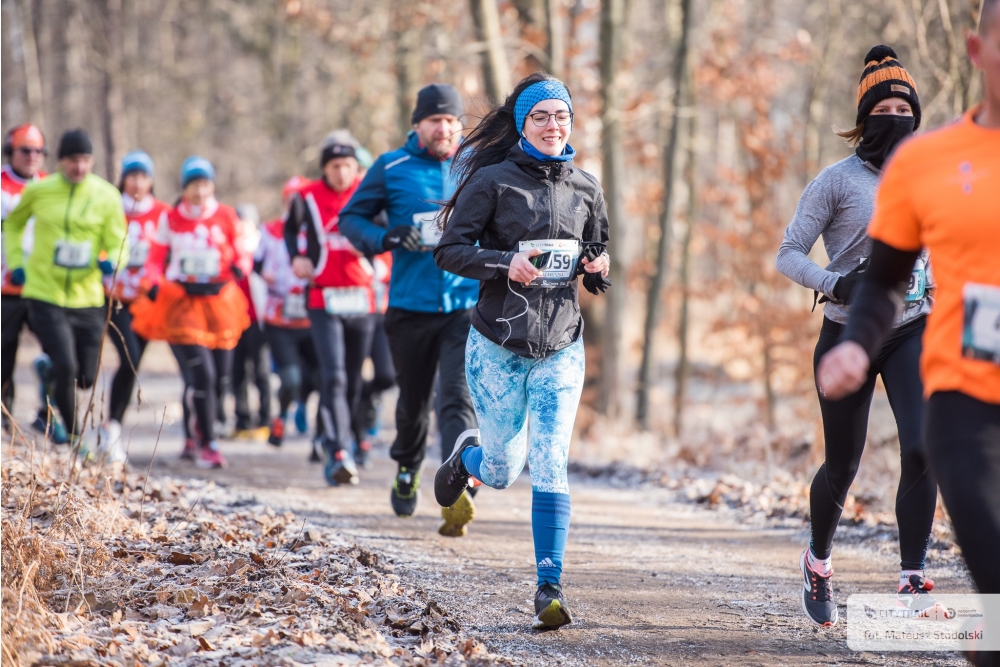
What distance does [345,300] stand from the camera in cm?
838

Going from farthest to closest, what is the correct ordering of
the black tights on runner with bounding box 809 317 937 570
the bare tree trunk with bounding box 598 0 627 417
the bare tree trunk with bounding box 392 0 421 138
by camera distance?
the bare tree trunk with bounding box 392 0 421 138
the bare tree trunk with bounding box 598 0 627 417
the black tights on runner with bounding box 809 317 937 570

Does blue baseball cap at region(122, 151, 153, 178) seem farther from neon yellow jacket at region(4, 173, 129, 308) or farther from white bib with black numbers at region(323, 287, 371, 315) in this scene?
white bib with black numbers at region(323, 287, 371, 315)

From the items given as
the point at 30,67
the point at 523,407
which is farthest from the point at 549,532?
the point at 30,67

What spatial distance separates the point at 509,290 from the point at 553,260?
238mm

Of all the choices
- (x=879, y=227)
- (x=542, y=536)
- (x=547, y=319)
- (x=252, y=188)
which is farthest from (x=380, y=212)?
(x=252, y=188)

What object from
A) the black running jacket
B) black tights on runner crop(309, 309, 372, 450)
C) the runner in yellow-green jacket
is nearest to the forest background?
black tights on runner crop(309, 309, 372, 450)

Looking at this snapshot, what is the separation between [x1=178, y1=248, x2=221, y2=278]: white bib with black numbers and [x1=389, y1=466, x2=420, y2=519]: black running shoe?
11.2ft

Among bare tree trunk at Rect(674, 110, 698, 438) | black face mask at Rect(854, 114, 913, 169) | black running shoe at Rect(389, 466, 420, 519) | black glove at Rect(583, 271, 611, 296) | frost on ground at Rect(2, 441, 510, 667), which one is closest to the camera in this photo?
frost on ground at Rect(2, 441, 510, 667)

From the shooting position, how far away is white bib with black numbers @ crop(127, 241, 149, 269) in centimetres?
1018

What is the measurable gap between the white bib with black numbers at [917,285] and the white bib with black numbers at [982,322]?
1.61 m

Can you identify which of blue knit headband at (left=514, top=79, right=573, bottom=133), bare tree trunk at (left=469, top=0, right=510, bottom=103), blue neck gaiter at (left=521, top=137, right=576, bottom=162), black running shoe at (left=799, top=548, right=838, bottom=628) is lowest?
black running shoe at (left=799, top=548, right=838, bottom=628)

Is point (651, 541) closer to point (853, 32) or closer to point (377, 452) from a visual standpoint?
point (377, 452)

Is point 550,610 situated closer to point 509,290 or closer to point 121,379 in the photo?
point 509,290

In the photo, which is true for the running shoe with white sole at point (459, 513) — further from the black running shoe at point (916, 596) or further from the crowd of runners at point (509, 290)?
the black running shoe at point (916, 596)
